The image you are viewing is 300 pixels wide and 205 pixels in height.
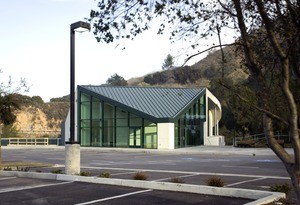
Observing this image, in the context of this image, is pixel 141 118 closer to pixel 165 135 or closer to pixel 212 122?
pixel 165 135

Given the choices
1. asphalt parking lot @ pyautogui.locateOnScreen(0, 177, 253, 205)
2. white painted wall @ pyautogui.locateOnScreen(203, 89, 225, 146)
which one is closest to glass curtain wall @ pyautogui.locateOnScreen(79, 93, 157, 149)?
white painted wall @ pyautogui.locateOnScreen(203, 89, 225, 146)

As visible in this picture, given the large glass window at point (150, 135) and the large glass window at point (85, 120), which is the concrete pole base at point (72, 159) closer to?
the large glass window at point (150, 135)

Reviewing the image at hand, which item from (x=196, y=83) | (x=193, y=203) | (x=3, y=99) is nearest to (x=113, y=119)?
(x=3, y=99)

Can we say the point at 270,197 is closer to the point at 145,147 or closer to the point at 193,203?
the point at 193,203

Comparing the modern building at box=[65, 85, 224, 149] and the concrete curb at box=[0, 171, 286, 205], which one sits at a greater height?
the modern building at box=[65, 85, 224, 149]

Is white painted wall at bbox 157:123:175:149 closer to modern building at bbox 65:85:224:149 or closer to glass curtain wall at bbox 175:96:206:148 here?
modern building at bbox 65:85:224:149

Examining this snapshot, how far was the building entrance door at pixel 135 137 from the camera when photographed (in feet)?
152

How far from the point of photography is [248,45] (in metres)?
6.44

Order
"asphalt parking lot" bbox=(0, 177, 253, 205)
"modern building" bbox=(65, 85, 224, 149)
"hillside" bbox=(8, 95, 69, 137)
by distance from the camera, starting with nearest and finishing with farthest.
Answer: "asphalt parking lot" bbox=(0, 177, 253, 205) < "modern building" bbox=(65, 85, 224, 149) < "hillside" bbox=(8, 95, 69, 137)

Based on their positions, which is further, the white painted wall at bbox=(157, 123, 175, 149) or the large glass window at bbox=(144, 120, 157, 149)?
the large glass window at bbox=(144, 120, 157, 149)

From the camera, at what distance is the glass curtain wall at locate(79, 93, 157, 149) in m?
45.9

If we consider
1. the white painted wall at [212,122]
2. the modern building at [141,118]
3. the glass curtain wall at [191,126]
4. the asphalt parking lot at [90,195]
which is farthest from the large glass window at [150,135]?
the asphalt parking lot at [90,195]

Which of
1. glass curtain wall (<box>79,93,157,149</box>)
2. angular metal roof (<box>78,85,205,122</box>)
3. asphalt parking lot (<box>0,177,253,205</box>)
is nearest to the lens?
asphalt parking lot (<box>0,177,253,205</box>)

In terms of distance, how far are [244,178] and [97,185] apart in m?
5.49
